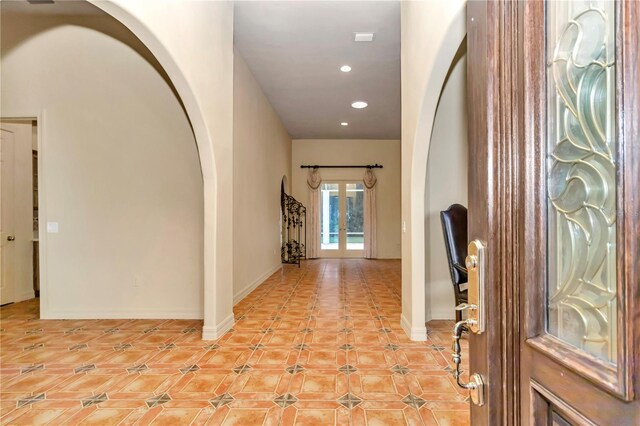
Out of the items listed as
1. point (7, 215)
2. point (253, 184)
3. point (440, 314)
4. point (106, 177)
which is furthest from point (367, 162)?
point (7, 215)

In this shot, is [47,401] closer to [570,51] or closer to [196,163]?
[196,163]

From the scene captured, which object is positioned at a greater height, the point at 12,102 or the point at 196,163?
the point at 12,102

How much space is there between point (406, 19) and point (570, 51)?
3.14 metres

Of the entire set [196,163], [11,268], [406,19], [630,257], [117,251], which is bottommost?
[11,268]

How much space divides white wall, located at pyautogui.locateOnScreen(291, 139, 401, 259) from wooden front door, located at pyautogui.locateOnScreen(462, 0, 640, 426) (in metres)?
8.60

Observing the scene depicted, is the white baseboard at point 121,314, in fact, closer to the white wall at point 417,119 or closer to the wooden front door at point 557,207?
the white wall at point 417,119

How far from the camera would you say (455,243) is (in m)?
3.00

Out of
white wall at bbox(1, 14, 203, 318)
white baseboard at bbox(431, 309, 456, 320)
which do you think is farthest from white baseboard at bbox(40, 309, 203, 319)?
white baseboard at bbox(431, 309, 456, 320)

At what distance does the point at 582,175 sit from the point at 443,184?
3.21 m

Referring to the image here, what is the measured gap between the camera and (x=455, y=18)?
6.58ft

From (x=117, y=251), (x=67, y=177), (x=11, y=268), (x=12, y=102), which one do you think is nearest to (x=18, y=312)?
(x=11, y=268)

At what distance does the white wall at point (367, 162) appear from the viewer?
9273 millimetres

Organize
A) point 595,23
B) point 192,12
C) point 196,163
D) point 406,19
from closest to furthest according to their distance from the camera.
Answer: point 595,23 < point 192,12 < point 406,19 < point 196,163

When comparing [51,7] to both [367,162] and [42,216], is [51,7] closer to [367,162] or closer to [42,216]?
[42,216]
